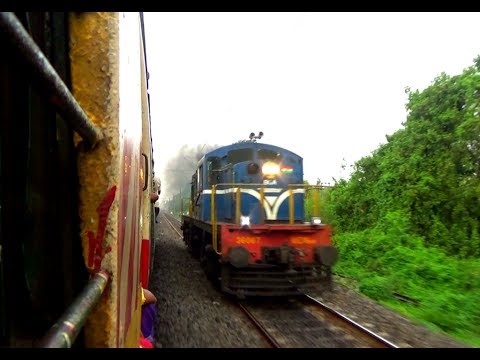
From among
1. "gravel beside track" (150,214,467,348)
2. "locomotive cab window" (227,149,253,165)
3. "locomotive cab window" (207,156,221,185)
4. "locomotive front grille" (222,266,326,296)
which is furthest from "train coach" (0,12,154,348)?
"locomotive cab window" (207,156,221,185)

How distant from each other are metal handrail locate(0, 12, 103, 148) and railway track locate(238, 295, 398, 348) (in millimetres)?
4840

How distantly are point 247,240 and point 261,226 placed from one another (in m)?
0.39

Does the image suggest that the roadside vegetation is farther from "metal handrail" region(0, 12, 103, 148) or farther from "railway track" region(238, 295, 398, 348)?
"metal handrail" region(0, 12, 103, 148)

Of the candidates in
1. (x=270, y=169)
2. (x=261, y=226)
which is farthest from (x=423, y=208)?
(x=261, y=226)

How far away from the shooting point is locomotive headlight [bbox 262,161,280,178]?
862cm

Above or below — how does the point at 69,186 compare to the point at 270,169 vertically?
below

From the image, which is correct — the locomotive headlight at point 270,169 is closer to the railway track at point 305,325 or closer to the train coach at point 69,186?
the railway track at point 305,325

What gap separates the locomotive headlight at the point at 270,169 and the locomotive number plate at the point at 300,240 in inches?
62.6

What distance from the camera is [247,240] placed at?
7.55 metres

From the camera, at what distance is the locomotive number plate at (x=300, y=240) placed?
7.77 m

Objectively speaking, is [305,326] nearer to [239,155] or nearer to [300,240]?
[300,240]

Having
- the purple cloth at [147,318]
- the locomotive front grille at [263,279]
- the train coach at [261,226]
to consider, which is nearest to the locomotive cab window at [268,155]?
the train coach at [261,226]

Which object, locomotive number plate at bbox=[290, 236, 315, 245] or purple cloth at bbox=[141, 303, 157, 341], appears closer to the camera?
purple cloth at bbox=[141, 303, 157, 341]

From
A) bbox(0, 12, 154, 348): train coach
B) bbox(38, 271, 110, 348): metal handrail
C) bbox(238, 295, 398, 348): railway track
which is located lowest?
bbox(238, 295, 398, 348): railway track
